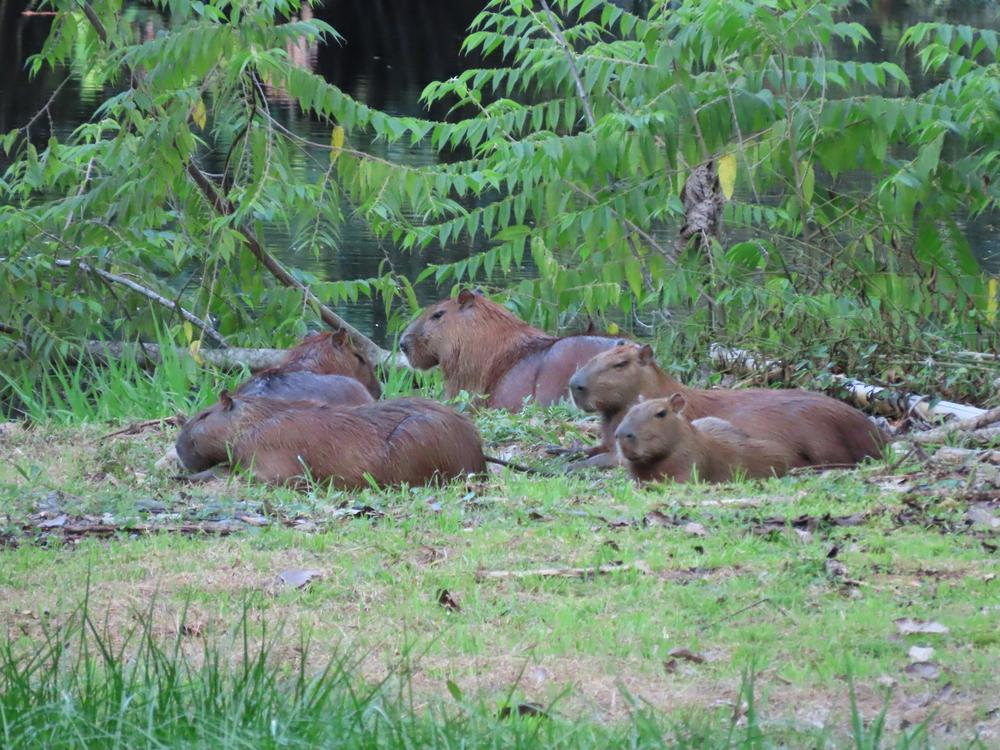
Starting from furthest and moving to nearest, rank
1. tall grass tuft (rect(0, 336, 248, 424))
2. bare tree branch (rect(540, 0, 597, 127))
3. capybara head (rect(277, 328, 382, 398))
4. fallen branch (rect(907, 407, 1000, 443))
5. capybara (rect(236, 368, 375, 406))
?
bare tree branch (rect(540, 0, 597, 127)) → tall grass tuft (rect(0, 336, 248, 424)) → capybara head (rect(277, 328, 382, 398)) → capybara (rect(236, 368, 375, 406)) → fallen branch (rect(907, 407, 1000, 443))

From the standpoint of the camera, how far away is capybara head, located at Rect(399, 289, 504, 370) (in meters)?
9.14

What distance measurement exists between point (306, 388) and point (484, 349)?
171 cm

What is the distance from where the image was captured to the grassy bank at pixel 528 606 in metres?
3.27

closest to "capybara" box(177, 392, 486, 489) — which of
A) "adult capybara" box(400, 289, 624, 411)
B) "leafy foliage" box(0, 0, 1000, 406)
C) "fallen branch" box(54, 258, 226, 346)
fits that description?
"adult capybara" box(400, 289, 624, 411)

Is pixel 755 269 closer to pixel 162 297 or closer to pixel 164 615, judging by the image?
pixel 162 297

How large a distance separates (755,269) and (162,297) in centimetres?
422

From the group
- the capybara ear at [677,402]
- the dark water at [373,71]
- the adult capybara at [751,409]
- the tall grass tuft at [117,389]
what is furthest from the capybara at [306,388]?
the dark water at [373,71]

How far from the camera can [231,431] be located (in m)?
6.71

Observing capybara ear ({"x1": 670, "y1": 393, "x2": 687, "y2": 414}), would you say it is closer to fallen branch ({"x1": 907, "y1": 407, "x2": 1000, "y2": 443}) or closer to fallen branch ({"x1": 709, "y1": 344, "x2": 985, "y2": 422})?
fallen branch ({"x1": 907, "y1": 407, "x2": 1000, "y2": 443})

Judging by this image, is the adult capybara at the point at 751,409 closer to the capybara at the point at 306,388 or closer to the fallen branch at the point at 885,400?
the fallen branch at the point at 885,400

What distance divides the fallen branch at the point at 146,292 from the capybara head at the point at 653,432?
450cm

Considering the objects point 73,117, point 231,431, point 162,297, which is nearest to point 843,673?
point 231,431

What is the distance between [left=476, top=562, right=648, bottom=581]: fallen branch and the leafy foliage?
3.88 metres

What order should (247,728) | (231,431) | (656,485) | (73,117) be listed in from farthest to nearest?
(73,117) < (231,431) < (656,485) < (247,728)
